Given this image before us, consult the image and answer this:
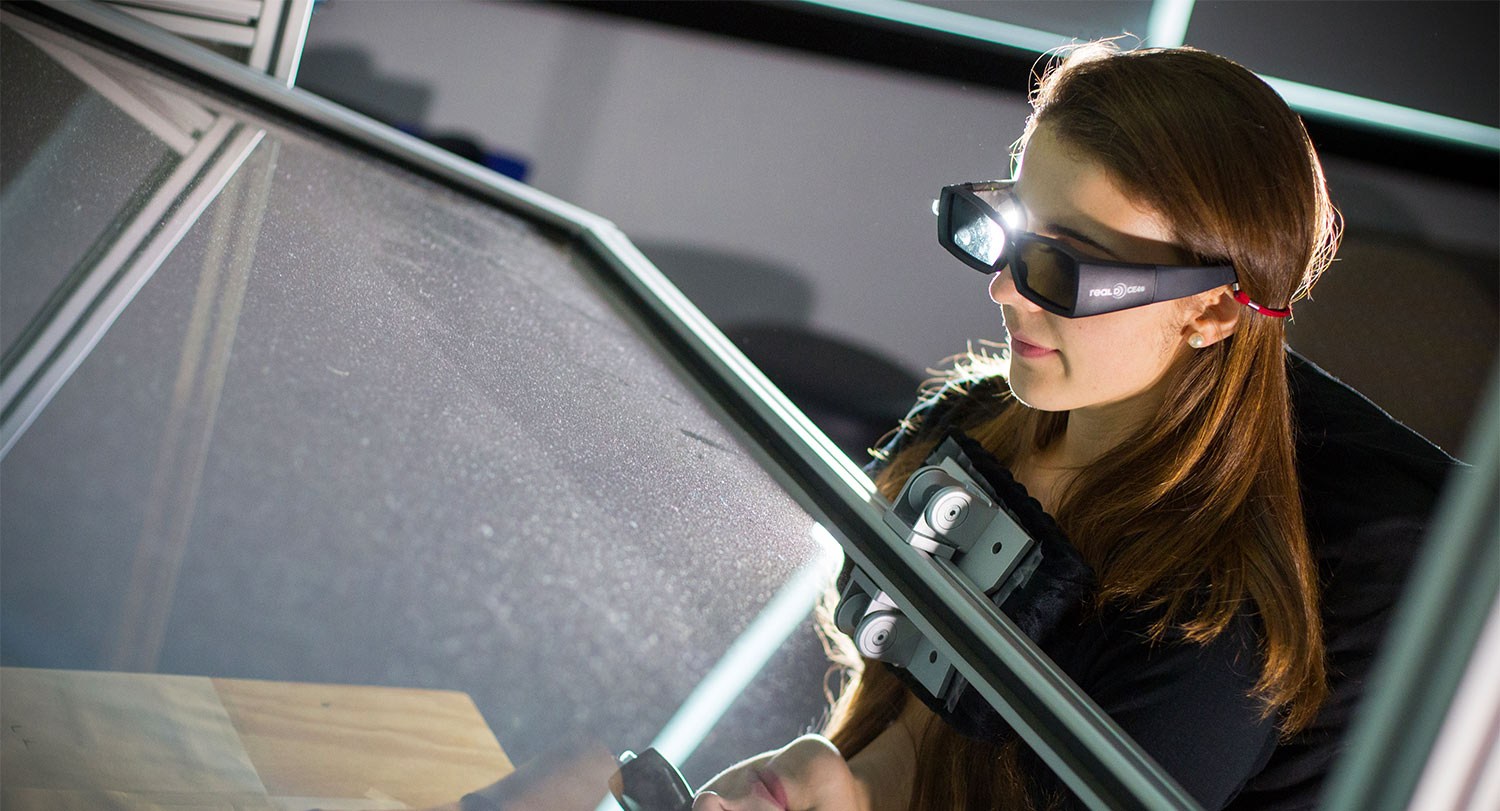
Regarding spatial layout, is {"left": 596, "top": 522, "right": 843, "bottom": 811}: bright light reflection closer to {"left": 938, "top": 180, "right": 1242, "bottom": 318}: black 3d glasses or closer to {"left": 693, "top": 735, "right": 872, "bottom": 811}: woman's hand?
{"left": 693, "top": 735, "right": 872, "bottom": 811}: woman's hand

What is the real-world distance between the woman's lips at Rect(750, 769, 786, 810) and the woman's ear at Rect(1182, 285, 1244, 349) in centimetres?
46

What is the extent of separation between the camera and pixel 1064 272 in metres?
0.78

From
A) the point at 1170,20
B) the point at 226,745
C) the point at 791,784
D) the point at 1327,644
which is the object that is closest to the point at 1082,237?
the point at 1327,644

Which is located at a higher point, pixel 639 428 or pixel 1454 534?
pixel 1454 534

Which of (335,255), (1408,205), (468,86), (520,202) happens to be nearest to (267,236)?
(335,255)

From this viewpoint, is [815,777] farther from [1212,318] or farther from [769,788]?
[1212,318]

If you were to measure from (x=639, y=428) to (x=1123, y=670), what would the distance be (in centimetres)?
35

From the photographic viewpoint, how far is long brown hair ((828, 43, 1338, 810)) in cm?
76

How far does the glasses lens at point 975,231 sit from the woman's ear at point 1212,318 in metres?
0.15

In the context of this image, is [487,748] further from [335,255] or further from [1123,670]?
[335,255]

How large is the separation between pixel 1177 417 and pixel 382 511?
0.57 m

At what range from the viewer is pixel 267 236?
0.90 meters

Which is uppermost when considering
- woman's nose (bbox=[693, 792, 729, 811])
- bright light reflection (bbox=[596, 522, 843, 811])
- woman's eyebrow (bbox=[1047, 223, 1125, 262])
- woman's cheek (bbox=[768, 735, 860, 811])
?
woman's eyebrow (bbox=[1047, 223, 1125, 262])

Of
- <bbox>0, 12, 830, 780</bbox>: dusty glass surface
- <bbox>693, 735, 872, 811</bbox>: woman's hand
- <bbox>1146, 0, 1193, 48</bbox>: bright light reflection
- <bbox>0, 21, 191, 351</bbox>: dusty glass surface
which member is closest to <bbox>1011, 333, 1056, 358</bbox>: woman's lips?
<bbox>0, 12, 830, 780</bbox>: dusty glass surface
